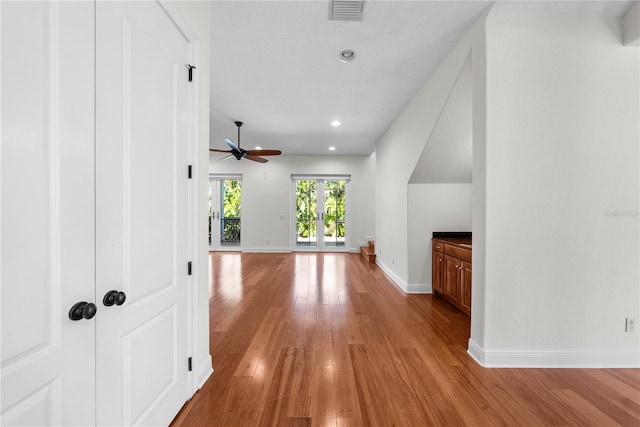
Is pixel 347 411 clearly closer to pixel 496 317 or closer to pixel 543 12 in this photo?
pixel 496 317

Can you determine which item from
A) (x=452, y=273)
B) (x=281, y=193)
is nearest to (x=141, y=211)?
(x=452, y=273)

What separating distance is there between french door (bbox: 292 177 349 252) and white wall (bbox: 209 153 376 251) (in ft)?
0.66

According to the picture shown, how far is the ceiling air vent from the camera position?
2039mm

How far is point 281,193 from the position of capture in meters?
7.82

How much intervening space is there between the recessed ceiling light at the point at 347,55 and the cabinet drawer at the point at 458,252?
7.89ft

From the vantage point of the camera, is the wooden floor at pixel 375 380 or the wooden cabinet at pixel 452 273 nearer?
the wooden floor at pixel 375 380

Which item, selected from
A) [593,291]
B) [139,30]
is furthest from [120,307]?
[593,291]

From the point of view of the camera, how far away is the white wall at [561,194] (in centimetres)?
211

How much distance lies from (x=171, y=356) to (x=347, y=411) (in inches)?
43.2

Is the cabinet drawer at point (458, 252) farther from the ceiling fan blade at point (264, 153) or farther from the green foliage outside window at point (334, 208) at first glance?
the green foliage outside window at point (334, 208)

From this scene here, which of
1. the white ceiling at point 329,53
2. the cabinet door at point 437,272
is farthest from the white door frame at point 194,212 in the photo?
the cabinet door at point 437,272

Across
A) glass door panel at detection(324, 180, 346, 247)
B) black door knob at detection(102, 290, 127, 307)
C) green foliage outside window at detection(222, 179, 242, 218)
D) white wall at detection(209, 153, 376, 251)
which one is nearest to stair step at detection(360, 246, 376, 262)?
white wall at detection(209, 153, 376, 251)

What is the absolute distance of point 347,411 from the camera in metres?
1.65

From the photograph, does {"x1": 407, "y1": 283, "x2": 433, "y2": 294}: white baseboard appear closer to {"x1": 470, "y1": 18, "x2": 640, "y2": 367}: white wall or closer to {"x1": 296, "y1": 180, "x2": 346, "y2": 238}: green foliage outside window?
{"x1": 470, "y1": 18, "x2": 640, "y2": 367}: white wall
